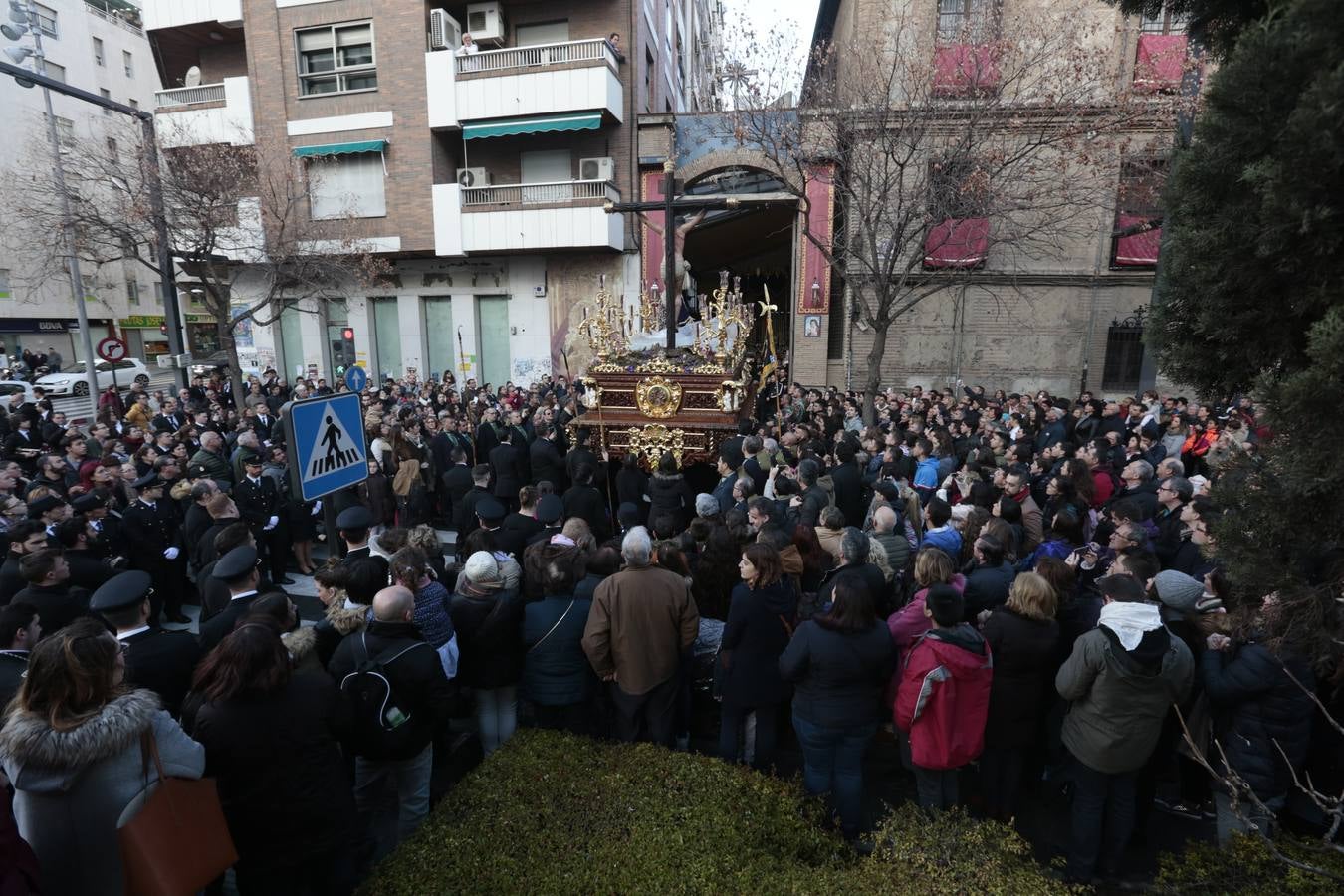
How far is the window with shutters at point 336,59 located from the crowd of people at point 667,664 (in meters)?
18.1

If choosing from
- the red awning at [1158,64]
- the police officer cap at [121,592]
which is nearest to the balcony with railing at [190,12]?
the red awning at [1158,64]

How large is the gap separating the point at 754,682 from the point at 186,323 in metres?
34.7

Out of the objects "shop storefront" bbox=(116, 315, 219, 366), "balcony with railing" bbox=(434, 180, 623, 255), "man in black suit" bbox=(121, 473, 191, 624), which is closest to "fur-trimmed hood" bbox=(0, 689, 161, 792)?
"man in black suit" bbox=(121, 473, 191, 624)

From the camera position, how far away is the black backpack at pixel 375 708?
313 cm

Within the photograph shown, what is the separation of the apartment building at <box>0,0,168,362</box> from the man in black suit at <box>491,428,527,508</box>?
2571 centimetres

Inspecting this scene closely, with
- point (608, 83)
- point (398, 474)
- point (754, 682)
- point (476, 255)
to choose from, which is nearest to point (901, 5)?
point (608, 83)

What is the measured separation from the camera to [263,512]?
24.3 ft

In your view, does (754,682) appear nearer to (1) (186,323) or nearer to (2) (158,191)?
(2) (158,191)

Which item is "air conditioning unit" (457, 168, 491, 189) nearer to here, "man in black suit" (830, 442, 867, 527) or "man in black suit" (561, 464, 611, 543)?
"man in black suit" (561, 464, 611, 543)

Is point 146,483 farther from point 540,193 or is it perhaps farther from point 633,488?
point 540,193

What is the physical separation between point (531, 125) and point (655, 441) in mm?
13273

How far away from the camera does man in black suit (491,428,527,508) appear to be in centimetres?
823

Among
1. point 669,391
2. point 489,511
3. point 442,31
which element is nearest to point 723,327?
point 669,391

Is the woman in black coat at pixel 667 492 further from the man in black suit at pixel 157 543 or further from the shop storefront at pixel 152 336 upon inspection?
the shop storefront at pixel 152 336
